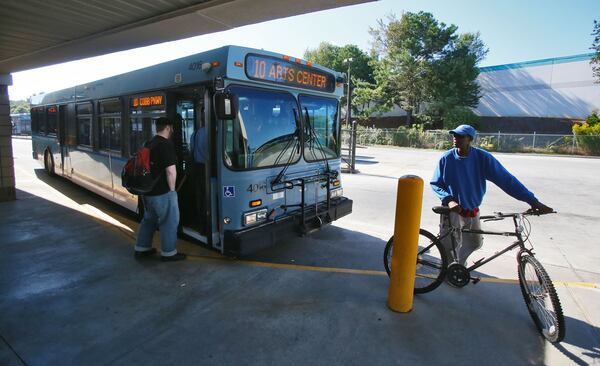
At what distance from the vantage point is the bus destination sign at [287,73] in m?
4.61

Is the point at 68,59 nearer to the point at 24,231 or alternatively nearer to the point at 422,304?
the point at 24,231

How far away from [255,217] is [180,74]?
226 centimetres

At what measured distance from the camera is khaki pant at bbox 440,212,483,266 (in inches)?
161

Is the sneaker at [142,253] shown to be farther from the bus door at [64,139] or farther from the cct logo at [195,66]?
the bus door at [64,139]

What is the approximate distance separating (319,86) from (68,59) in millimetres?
7605

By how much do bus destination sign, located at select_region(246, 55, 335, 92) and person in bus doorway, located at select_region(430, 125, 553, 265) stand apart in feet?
7.47

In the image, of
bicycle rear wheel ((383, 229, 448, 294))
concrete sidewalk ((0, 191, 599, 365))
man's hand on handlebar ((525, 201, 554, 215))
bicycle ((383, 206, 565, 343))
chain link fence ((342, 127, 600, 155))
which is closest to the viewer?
concrete sidewalk ((0, 191, 599, 365))

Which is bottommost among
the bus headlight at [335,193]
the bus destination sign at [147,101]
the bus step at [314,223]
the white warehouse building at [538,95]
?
the bus step at [314,223]

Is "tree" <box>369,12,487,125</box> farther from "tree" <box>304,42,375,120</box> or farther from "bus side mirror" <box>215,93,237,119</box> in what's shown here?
"bus side mirror" <box>215,93,237,119</box>

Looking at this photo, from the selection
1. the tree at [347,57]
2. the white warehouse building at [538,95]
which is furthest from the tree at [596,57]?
the tree at [347,57]

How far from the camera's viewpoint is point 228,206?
462 cm

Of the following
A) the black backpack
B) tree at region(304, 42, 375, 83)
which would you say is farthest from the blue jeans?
tree at region(304, 42, 375, 83)

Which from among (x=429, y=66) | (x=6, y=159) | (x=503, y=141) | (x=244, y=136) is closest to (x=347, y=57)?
(x=429, y=66)

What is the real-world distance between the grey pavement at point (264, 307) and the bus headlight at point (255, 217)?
0.70m
